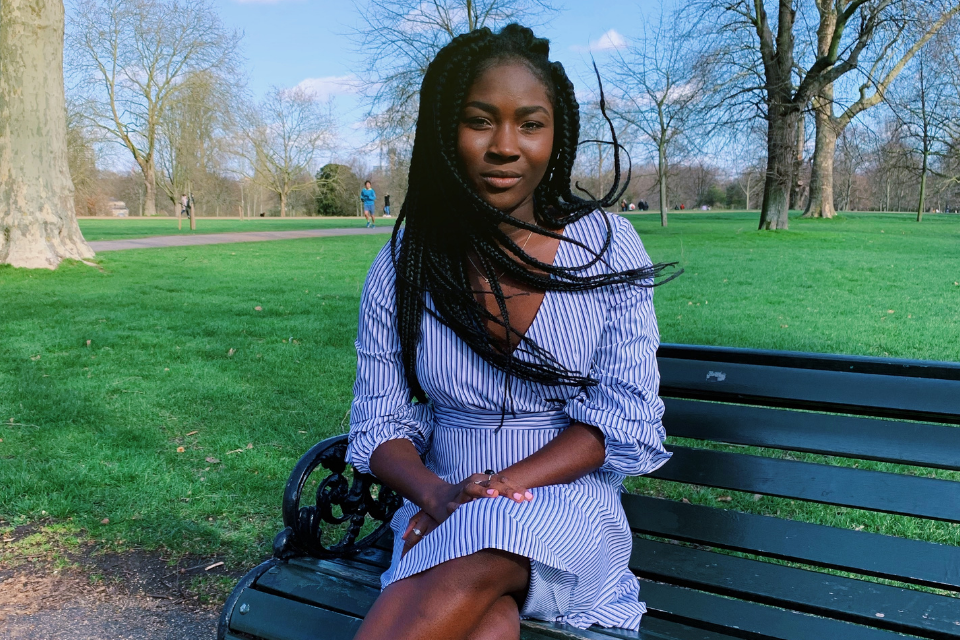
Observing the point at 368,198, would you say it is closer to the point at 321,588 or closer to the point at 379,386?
the point at 379,386

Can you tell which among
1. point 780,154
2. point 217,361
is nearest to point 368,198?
point 780,154

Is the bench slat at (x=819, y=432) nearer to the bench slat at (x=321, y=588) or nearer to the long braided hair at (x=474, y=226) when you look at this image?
the long braided hair at (x=474, y=226)

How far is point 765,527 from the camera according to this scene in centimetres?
218

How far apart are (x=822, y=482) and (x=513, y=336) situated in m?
0.91

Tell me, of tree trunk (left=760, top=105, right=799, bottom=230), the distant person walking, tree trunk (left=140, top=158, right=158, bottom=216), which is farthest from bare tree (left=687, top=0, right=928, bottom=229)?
tree trunk (left=140, top=158, right=158, bottom=216)

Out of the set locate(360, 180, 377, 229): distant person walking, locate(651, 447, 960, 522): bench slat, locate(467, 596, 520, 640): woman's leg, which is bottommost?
locate(467, 596, 520, 640): woman's leg

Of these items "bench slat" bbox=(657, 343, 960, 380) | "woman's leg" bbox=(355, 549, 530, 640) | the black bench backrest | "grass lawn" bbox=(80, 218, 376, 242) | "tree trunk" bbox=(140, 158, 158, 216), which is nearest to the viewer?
"woman's leg" bbox=(355, 549, 530, 640)

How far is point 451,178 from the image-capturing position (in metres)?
2.10

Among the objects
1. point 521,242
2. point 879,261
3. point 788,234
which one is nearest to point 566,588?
point 521,242

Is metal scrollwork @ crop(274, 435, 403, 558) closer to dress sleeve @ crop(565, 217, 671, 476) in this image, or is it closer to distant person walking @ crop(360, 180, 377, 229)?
dress sleeve @ crop(565, 217, 671, 476)

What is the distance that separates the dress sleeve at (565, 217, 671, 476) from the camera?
1.96m

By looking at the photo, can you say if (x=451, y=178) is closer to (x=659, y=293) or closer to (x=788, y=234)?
(x=659, y=293)

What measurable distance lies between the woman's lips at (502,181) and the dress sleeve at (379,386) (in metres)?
0.37

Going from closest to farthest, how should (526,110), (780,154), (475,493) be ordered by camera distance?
(475,493), (526,110), (780,154)
